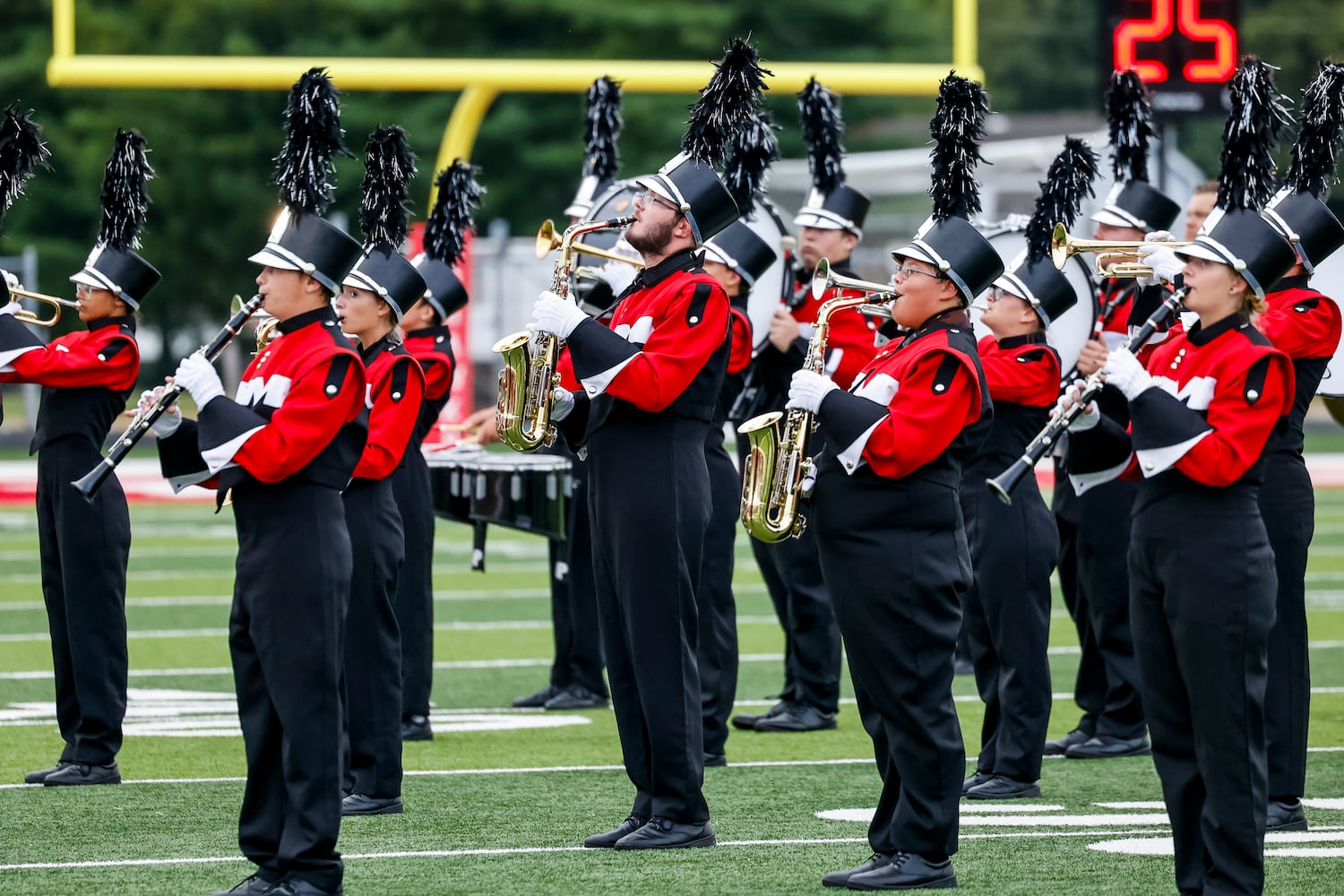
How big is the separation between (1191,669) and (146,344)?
3341cm

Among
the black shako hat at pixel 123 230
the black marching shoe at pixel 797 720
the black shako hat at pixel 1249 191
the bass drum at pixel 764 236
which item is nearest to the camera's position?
the black shako hat at pixel 1249 191

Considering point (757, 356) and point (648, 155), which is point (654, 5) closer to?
point (648, 155)

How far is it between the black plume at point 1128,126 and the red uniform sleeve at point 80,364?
3817mm

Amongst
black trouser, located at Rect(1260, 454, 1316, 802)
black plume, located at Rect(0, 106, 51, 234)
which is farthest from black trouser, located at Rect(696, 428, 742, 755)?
black plume, located at Rect(0, 106, 51, 234)

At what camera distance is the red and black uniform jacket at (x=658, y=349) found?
250 inches

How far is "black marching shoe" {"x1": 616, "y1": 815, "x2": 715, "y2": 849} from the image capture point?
6574mm

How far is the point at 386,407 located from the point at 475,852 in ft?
4.97

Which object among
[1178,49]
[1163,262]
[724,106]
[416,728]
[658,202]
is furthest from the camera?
[1178,49]

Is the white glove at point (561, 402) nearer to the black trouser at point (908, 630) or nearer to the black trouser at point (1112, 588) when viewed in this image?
the black trouser at point (908, 630)

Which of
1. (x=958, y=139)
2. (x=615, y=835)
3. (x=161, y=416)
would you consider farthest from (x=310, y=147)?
(x=615, y=835)

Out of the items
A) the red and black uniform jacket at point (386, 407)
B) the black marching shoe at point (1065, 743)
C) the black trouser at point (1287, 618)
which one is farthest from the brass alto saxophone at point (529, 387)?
the black marching shoe at point (1065, 743)

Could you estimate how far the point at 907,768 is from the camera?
601 centimetres

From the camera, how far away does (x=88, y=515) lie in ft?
25.7

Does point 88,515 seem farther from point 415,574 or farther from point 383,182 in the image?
point 383,182
